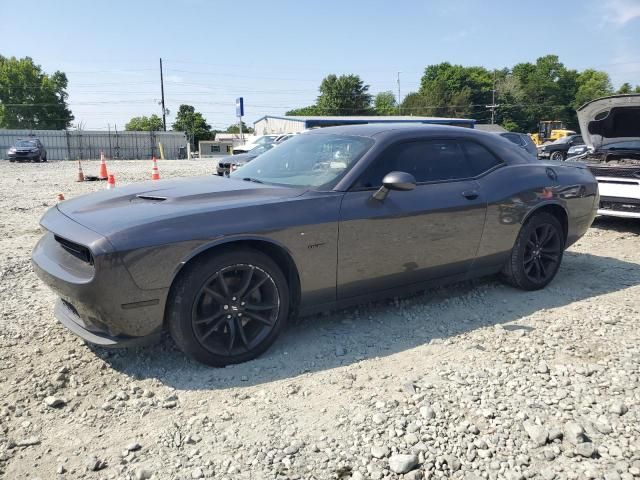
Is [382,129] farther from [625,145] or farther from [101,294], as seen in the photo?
[625,145]

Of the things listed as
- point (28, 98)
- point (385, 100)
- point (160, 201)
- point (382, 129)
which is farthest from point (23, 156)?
point (385, 100)

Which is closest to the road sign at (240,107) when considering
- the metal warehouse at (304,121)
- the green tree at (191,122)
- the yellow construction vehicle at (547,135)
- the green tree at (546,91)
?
the metal warehouse at (304,121)

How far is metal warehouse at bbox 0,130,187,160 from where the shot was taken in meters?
36.3

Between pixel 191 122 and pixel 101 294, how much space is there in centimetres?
9133

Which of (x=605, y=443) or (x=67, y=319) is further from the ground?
(x=67, y=319)

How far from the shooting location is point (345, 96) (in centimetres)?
9081

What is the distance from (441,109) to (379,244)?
300ft

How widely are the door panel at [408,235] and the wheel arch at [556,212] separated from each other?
709 mm

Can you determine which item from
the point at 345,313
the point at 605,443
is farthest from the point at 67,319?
the point at 605,443

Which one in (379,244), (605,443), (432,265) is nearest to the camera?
(605,443)

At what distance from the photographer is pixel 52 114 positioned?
7206 cm

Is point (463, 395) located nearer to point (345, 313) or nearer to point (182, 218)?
point (345, 313)

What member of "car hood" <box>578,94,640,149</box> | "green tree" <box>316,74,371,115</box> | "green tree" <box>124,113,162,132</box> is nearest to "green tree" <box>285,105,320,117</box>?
"green tree" <box>316,74,371,115</box>

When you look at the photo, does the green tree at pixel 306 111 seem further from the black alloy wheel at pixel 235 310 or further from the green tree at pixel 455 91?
the black alloy wheel at pixel 235 310
